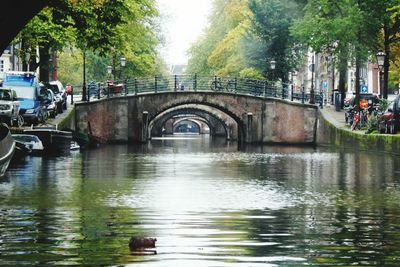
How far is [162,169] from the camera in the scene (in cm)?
3297

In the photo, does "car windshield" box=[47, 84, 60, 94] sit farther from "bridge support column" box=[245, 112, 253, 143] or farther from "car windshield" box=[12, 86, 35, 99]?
"bridge support column" box=[245, 112, 253, 143]

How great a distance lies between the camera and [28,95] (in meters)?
51.2

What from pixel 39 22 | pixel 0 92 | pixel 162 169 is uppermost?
pixel 39 22

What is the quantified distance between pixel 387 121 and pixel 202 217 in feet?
101

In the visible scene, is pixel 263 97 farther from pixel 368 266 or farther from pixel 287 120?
pixel 368 266

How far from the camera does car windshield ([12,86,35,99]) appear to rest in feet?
168

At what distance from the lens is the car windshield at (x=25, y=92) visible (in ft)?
168

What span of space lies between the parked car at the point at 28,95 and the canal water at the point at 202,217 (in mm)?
19346

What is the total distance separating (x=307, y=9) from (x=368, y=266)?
53.6m

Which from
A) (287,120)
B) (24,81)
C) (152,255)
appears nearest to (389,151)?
(24,81)

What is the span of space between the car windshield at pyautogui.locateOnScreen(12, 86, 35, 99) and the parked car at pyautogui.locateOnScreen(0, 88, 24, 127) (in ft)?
10.9

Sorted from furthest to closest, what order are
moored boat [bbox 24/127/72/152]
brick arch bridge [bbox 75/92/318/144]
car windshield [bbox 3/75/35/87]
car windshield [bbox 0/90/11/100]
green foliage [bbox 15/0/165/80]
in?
brick arch bridge [bbox 75/92/318/144] → car windshield [bbox 3/75/35/87] → car windshield [bbox 0/90/11/100] → moored boat [bbox 24/127/72/152] → green foliage [bbox 15/0/165/80]

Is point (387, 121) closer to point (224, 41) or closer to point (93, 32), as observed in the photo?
point (93, 32)

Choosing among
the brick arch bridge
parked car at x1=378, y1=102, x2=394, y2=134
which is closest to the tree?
the brick arch bridge
